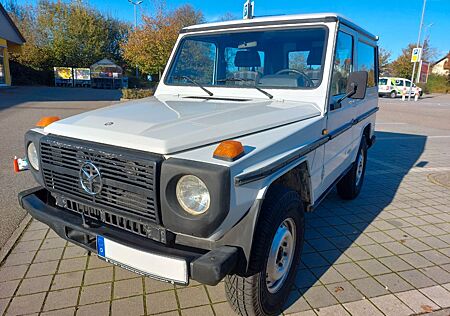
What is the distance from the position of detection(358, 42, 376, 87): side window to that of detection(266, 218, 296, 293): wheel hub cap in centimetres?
222

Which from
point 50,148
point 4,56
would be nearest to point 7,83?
point 4,56

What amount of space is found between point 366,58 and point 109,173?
3948 mm

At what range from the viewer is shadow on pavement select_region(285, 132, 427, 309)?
3.05m

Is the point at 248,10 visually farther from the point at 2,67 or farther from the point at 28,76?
the point at 28,76

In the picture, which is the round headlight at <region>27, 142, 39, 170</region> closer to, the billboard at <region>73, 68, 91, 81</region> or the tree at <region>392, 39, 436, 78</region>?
the billboard at <region>73, 68, 91, 81</region>

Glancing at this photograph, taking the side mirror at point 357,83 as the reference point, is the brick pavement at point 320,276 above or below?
below

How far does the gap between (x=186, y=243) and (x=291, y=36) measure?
2.25 m

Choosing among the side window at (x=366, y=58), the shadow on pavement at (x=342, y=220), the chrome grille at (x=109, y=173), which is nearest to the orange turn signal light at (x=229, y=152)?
the chrome grille at (x=109, y=173)

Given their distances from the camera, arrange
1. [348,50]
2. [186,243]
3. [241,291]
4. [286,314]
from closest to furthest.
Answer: [186,243] < [241,291] < [286,314] < [348,50]

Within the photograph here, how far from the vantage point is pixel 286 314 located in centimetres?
247

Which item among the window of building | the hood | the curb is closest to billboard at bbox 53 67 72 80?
the window of building

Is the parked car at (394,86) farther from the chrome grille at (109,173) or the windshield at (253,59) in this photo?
the chrome grille at (109,173)

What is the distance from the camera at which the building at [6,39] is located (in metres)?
23.9

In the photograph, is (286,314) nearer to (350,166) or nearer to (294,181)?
(294,181)
